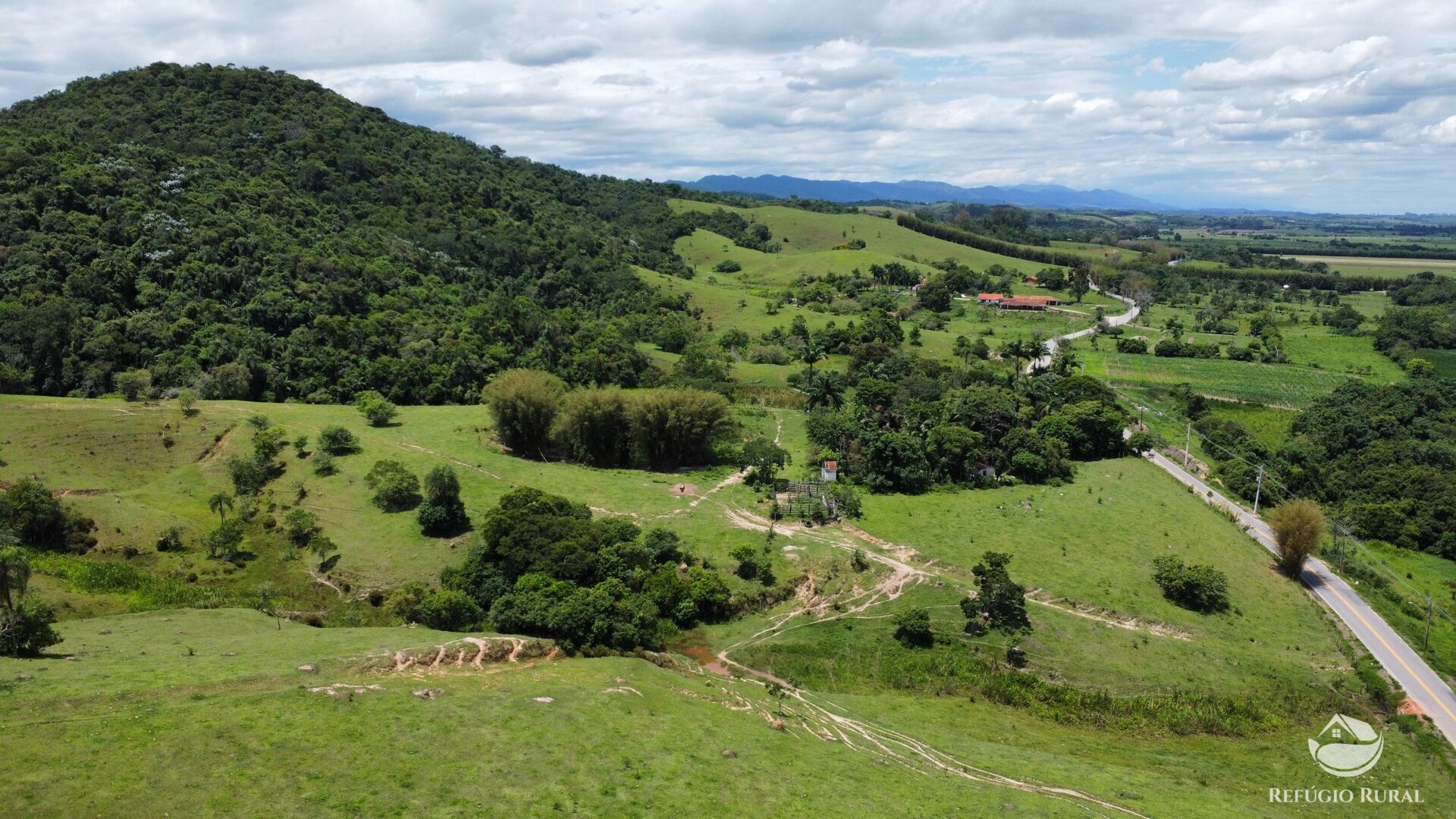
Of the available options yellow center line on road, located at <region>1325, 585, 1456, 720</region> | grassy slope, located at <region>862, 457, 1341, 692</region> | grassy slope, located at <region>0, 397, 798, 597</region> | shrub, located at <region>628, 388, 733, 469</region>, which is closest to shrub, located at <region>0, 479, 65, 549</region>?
grassy slope, located at <region>0, 397, 798, 597</region>

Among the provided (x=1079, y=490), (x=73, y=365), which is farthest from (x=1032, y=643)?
(x=73, y=365)

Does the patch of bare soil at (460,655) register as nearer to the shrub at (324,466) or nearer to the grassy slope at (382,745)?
the grassy slope at (382,745)

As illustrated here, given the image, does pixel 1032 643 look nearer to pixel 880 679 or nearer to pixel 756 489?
pixel 880 679


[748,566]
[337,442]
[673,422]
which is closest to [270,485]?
[337,442]

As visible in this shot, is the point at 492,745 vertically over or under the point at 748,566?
over

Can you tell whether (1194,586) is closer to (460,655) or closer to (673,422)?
(673,422)

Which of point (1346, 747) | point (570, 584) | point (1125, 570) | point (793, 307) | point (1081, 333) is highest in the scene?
point (793, 307)

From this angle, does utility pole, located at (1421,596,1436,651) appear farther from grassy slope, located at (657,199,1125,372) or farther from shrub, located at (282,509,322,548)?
shrub, located at (282,509,322,548)

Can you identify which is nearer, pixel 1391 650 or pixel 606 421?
pixel 1391 650
